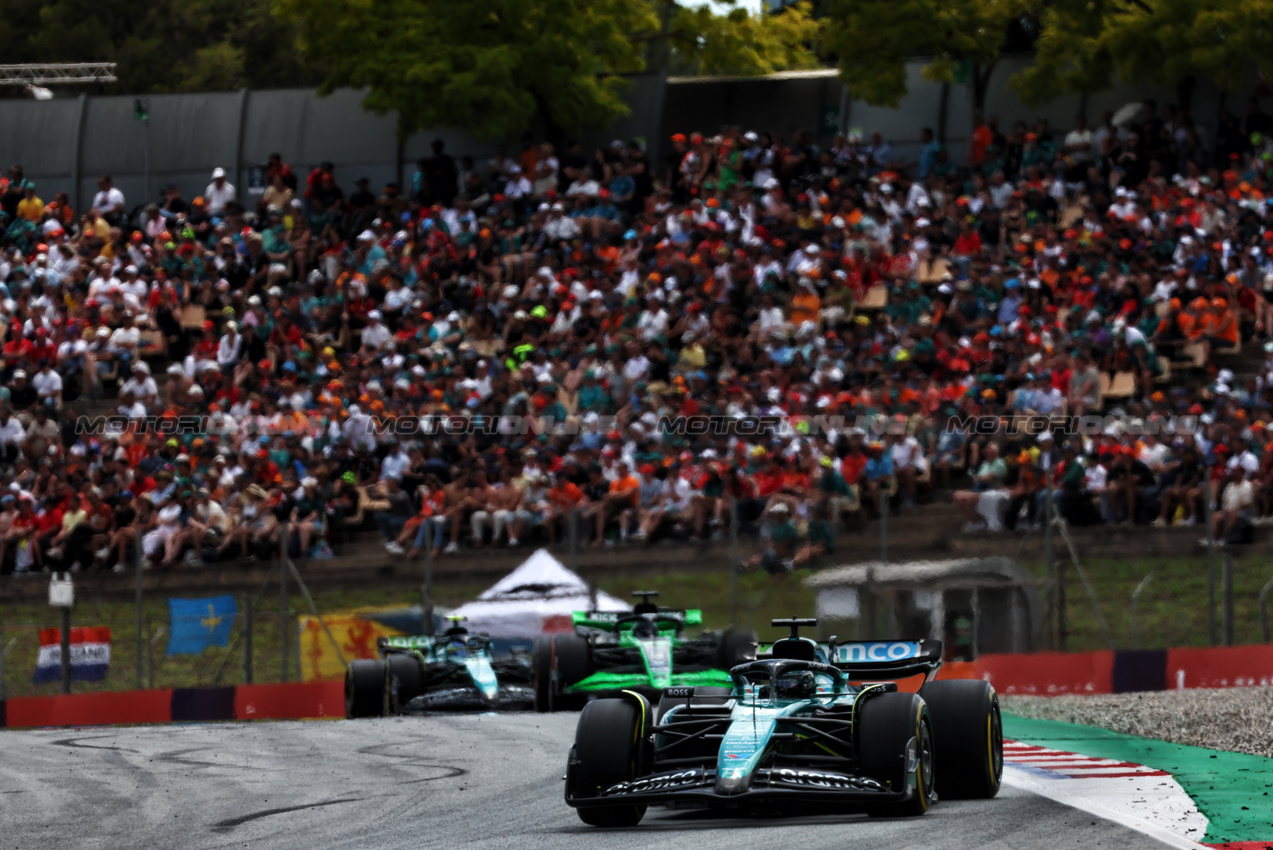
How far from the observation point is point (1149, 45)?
28750 mm

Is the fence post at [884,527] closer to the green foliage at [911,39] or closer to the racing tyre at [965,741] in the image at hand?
the racing tyre at [965,741]

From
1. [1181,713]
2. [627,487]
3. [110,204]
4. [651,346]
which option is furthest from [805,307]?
[110,204]

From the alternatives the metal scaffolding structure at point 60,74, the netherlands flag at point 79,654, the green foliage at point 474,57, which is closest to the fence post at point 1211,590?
the netherlands flag at point 79,654

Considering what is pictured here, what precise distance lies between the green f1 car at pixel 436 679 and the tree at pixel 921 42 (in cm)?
1558

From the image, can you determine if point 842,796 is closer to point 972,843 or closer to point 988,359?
point 972,843

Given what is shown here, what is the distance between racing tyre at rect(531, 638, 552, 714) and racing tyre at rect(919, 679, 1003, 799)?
8962mm

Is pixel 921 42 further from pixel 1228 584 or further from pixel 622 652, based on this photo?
pixel 622 652

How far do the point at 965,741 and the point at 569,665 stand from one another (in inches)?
347

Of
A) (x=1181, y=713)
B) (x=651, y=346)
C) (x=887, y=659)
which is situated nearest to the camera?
(x=887, y=659)

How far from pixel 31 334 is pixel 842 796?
2282cm

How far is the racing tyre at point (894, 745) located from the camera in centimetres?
950

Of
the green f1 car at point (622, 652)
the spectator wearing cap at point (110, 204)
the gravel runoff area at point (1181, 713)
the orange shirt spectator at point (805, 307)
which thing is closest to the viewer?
the gravel runoff area at point (1181, 713)

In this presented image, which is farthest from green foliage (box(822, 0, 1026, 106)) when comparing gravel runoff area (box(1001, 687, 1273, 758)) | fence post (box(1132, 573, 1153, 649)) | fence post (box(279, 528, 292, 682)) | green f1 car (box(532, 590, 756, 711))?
Answer: green f1 car (box(532, 590, 756, 711))

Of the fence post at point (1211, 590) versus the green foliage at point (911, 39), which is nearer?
the fence post at point (1211, 590)
